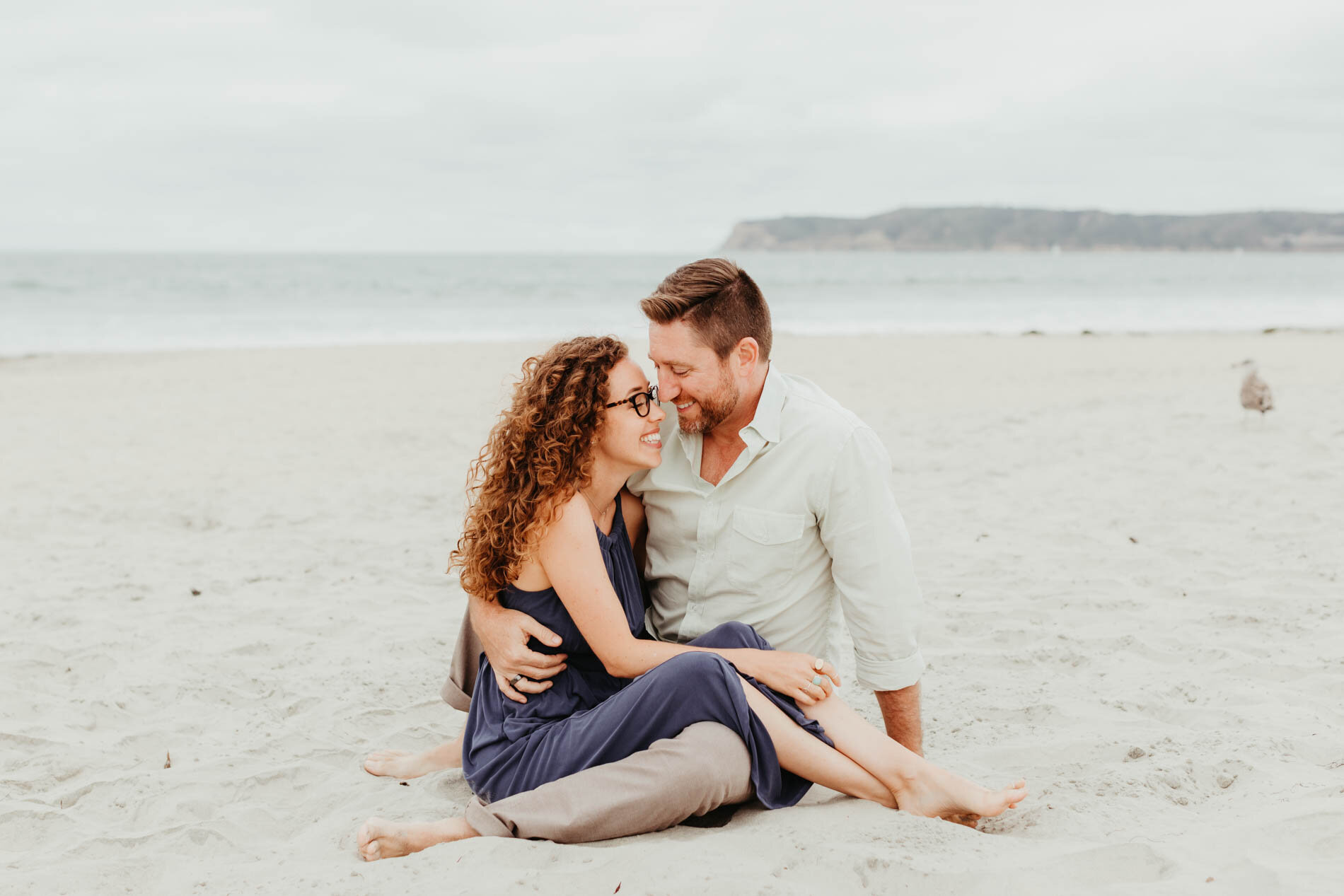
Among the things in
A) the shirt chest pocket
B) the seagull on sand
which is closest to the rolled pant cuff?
the shirt chest pocket

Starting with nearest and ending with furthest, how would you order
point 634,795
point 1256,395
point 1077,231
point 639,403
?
point 634,795 → point 639,403 → point 1256,395 → point 1077,231

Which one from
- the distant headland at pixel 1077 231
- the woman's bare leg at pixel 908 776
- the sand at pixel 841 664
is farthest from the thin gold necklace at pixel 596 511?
the distant headland at pixel 1077 231

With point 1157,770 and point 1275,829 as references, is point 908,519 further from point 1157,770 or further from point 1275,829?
point 1275,829

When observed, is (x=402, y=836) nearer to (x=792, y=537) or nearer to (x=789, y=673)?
(x=789, y=673)

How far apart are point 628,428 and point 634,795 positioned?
1.03m

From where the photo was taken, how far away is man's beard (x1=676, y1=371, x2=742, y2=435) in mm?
3117

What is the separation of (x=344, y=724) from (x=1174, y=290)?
41812mm

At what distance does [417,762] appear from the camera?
3246 mm

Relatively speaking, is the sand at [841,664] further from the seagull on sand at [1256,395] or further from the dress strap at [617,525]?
the dress strap at [617,525]

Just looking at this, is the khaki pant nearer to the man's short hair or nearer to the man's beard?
the man's beard

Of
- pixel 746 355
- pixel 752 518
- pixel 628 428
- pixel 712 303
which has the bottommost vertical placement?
pixel 752 518

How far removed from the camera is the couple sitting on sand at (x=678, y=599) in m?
2.66

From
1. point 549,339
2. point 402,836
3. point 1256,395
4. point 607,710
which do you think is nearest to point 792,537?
point 607,710

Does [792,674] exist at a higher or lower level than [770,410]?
lower
